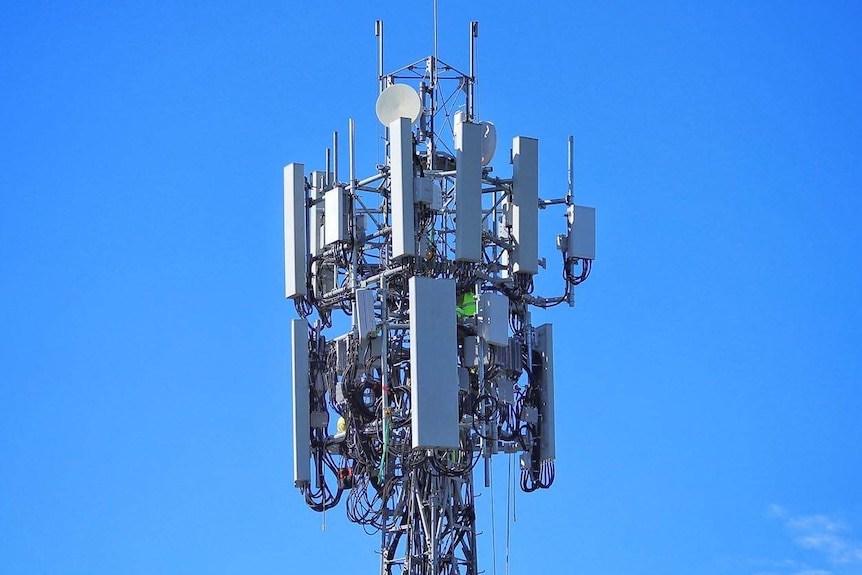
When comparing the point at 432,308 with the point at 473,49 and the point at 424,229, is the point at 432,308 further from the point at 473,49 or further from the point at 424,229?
the point at 473,49

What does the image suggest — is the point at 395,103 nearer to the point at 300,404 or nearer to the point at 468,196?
the point at 468,196

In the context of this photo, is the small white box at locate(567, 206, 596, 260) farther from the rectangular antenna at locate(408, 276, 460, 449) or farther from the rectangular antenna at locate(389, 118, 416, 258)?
the rectangular antenna at locate(389, 118, 416, 258)

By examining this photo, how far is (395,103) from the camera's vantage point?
80.9 m

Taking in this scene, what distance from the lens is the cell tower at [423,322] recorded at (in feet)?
256

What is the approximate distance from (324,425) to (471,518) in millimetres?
5085

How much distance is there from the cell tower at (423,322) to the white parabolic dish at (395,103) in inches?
1.6

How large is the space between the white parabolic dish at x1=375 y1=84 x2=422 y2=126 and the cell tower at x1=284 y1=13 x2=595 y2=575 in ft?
0.13

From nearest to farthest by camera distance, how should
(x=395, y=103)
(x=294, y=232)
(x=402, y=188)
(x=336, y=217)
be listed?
(x=402, y=188)
(x=336, y=217)
(x=395, y=103)
(x=294, y=232)

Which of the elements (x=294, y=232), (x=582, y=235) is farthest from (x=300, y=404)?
(x=582, y=235)

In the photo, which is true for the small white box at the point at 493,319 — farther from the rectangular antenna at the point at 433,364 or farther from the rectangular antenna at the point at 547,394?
the rectangular antenna at the point at 547,394

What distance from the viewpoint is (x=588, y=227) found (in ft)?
270

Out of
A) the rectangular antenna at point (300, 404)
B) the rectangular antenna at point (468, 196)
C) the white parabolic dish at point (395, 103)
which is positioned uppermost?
the white parabolic dish at point (395, 103)

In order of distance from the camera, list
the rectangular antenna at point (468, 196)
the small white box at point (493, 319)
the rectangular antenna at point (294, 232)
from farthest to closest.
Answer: the rectangular antenna at point (294, 232) → the small white box at point (493, 319) → the rectangular antenna at point (468, 196)

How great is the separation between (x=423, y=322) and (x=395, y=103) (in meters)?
7.43
